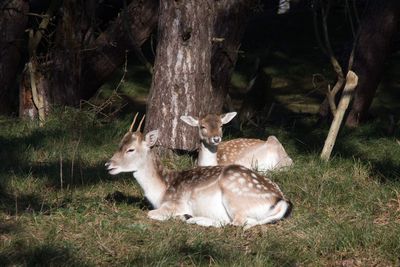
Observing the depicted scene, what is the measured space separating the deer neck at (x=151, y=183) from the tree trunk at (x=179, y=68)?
2021 millimetres

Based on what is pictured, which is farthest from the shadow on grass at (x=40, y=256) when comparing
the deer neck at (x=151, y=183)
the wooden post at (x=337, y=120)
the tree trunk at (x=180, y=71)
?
the wooden post at (x=337, y=120)

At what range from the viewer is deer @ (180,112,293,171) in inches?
365

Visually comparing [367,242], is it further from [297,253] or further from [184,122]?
[184,122]

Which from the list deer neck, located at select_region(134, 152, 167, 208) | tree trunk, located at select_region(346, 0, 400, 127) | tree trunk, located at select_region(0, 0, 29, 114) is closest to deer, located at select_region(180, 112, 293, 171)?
deer neck, located at select_region(134, 152, 167, 208)

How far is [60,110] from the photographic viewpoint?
1204 centimetres

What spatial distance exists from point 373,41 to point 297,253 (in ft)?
24.0

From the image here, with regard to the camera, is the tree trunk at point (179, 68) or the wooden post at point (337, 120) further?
the tree trunk at point (179, 68)

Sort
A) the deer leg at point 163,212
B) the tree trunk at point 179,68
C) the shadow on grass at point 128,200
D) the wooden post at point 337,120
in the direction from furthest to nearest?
1. the tree trunk at point 179,68
2. the wooden post at point 337,120
3. the shadow on grass at point 128,200
4. the deer leg at point 163,212

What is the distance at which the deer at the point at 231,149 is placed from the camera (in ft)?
30.4

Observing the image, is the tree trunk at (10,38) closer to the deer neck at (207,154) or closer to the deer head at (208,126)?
the deer head at (208,126)

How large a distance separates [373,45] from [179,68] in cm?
448

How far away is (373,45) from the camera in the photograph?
1303 cm

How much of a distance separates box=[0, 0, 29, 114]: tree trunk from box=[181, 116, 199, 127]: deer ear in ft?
17.5

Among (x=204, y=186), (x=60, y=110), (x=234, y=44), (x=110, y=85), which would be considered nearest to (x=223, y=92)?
(x=234, y=44)
